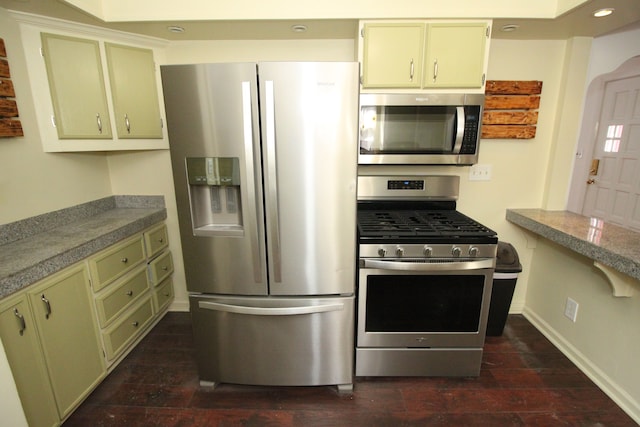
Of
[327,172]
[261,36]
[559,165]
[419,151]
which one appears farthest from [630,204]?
[261,36]

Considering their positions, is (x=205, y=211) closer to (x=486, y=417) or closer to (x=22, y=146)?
(x=22, y=146)

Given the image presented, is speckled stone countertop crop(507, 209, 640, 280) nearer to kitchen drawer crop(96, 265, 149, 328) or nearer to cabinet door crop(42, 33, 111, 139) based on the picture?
kitchen drawer crop(96, 265, 149, 328)

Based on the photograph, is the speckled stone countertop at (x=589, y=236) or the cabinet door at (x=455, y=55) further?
the cabinet door at (x=455, y=55)

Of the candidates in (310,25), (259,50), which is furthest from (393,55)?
(259,50)

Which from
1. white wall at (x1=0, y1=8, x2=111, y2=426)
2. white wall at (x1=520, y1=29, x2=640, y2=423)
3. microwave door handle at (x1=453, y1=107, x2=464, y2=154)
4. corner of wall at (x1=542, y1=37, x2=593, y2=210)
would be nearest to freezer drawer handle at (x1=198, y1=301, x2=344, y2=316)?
microwave door handle at (x1=453, y1=107, x2=464, y2=154)

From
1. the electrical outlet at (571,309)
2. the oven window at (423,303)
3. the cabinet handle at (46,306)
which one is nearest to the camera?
the cabinet handle at (46,306)

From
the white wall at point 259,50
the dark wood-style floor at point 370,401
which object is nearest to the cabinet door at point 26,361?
the dark wood-style floor at point 370,401

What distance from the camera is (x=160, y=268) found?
2.33 metres

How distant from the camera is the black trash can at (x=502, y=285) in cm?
215

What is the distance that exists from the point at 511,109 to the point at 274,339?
89.6 inches

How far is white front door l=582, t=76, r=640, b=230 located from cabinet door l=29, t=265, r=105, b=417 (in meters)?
4.70

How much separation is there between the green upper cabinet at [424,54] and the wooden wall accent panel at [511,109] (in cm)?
46

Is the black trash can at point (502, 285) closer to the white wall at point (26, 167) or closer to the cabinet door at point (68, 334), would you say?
the cabinet door at point (68, 334)

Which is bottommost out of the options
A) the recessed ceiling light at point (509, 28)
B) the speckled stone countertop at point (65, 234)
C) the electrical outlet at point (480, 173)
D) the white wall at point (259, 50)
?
the speckled stone countertop at point (65, 234)
